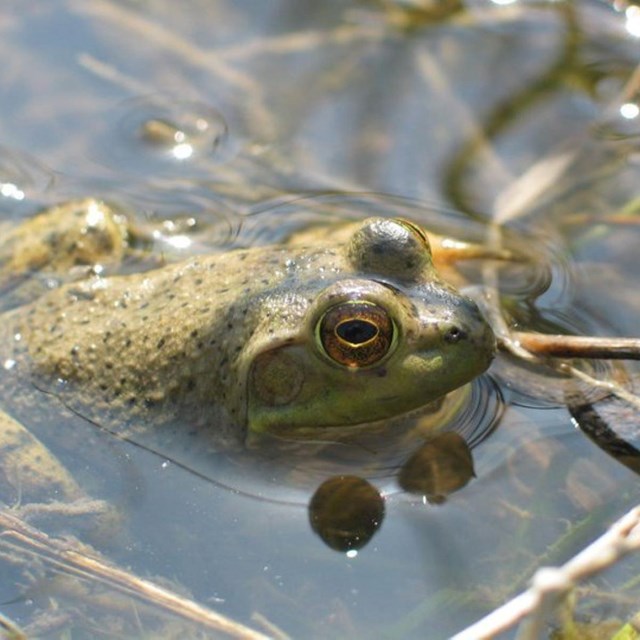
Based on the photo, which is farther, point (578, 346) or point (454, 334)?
point (578, 346)

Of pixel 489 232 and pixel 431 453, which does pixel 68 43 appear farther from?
pixel 431 453

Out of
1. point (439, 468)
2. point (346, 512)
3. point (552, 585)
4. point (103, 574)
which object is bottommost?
point (552, 585)

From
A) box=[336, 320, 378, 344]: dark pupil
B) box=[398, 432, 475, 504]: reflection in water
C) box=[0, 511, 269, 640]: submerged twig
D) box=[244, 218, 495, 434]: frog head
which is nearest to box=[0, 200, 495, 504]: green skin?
box=[244, 218, 495, 434]: frog head

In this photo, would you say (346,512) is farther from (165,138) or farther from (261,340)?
(165,138)

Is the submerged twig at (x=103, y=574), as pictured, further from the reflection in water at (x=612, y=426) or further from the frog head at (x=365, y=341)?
the reflection in water at (x=612, y=426)

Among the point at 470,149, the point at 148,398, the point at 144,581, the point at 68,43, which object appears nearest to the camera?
the point at 144,581

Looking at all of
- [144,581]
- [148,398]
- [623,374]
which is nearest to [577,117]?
[623,374]

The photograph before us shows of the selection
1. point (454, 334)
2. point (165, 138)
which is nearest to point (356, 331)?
point (454, 334)

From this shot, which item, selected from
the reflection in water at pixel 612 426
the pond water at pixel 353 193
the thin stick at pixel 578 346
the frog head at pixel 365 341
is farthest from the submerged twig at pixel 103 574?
the thin stick at pixel 578 346

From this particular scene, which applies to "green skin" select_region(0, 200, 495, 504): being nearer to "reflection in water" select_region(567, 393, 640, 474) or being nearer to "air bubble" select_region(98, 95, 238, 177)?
"reflection in water" select_region(567, 393, 640, 474)
